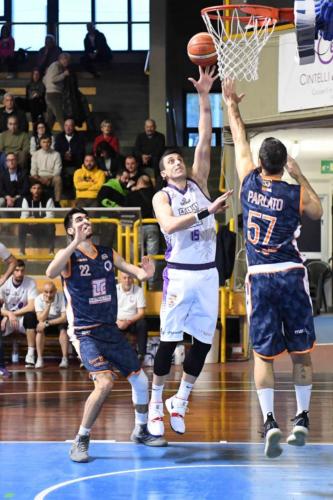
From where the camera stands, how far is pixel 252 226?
6602 millimetres

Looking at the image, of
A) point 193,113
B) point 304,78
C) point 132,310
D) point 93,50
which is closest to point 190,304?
point 132,310

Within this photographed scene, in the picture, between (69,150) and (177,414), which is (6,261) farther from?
(69,150)

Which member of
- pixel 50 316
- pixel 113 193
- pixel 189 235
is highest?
pixel 113 193

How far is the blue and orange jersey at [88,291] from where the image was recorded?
7.26m

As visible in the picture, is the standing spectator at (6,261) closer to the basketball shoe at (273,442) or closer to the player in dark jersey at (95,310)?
the player in dark jersey at (95,310)

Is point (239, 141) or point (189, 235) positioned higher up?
point (239, 141)

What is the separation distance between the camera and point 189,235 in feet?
24.9

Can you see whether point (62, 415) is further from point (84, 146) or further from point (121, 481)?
point (84, 146)

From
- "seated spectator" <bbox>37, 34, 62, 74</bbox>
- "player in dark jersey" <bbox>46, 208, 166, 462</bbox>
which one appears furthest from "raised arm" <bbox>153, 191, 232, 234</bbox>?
"seated spectator" <bbox>37, 34, 62, 74</bbox>

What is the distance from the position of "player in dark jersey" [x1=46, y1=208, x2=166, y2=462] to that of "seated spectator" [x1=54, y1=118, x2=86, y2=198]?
978cm

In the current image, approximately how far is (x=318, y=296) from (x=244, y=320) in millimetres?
6592

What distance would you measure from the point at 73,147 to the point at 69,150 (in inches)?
3.5

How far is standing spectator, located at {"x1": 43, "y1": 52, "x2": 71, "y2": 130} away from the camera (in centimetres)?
1853

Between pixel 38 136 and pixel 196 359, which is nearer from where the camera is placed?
pixel 196 359
